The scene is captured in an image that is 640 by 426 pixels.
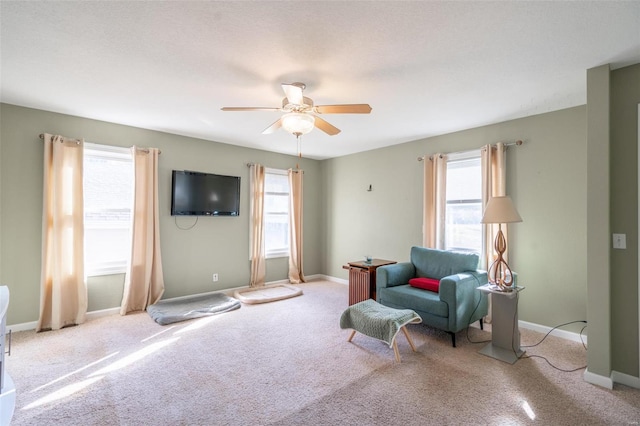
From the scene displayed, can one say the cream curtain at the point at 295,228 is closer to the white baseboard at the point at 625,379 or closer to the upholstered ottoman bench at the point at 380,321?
the upholstered ottoman bench at the point at 380,321

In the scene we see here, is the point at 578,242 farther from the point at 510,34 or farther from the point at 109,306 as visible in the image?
the point at 109,306

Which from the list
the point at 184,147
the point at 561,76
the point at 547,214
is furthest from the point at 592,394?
the point at 184,147

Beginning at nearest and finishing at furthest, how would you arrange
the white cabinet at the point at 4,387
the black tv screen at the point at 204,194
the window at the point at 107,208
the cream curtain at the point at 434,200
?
the white cabinet at the point at 4,387 < the window at the point at 107,208 < the cream curtain at the point at 434,200 < the black tv screen at the point at 204,194

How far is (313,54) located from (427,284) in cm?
279

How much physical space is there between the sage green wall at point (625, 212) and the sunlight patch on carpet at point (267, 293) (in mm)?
3909

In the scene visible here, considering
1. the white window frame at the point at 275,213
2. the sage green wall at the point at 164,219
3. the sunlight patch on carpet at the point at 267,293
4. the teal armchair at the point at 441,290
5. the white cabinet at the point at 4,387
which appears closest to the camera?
the white cabinet at the point at 4,387

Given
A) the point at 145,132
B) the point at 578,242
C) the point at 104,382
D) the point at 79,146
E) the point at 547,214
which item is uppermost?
the point at 145,132

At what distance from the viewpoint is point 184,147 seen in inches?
187

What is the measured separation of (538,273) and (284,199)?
423 centimetres

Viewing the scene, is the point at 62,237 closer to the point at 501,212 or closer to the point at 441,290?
the point at 441,290

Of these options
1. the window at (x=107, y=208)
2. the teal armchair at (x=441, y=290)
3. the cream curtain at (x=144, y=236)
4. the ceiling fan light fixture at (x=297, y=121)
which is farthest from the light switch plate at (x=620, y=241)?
the window at (x=107, y=208)

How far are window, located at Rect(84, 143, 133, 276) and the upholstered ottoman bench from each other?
321 cm

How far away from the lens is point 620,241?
2.48m

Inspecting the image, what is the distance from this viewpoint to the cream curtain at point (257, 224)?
17.9 ft
